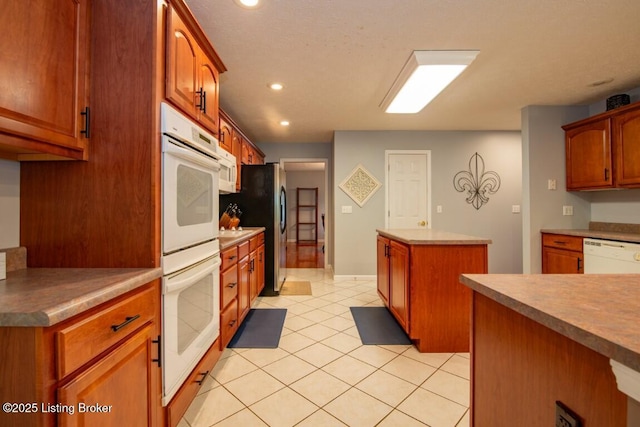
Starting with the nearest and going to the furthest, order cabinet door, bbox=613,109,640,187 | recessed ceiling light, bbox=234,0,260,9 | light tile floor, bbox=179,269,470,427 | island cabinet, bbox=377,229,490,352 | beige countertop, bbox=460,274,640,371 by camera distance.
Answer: beige countertop, bbox=460,274,640,371
light tile floor, bbox=179,269,470,427
recessed ceiling light, bbox=234,0,260,9
island cabinet, bbox=377,229,490,352
cabinet door, bbox=613,109,640,187

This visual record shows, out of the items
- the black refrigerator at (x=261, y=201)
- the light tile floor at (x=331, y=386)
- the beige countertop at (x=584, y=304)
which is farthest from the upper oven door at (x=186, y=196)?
the black refrigerator at (x=261, y=201)

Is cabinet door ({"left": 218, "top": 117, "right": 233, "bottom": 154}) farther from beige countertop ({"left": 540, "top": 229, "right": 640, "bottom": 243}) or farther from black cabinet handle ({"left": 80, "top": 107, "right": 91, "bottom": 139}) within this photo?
beige countertop ({"left": 540, "top": 229, "right": 640, "bottom": 243})

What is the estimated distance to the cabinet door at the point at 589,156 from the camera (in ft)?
9.61

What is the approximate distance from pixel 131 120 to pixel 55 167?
0.39 meters

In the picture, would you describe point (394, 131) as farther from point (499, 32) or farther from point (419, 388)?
point (419, 388)

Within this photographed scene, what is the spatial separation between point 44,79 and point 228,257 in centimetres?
144

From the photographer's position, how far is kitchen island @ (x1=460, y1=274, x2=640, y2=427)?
0.52 metres

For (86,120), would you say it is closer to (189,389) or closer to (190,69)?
(190,69)

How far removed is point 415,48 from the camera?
7.16ft

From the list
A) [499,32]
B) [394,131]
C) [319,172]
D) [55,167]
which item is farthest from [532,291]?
[319,172]

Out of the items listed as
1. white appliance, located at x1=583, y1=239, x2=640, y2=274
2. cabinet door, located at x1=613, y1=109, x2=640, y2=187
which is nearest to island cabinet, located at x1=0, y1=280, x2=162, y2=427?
white appliance, located at x1=583, y1=239, x2=640, y2=274

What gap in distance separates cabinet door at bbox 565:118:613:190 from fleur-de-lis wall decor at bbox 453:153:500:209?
1176 mm

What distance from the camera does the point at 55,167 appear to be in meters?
1.19

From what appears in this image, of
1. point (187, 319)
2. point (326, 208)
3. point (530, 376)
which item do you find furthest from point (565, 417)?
point (326, 208)
